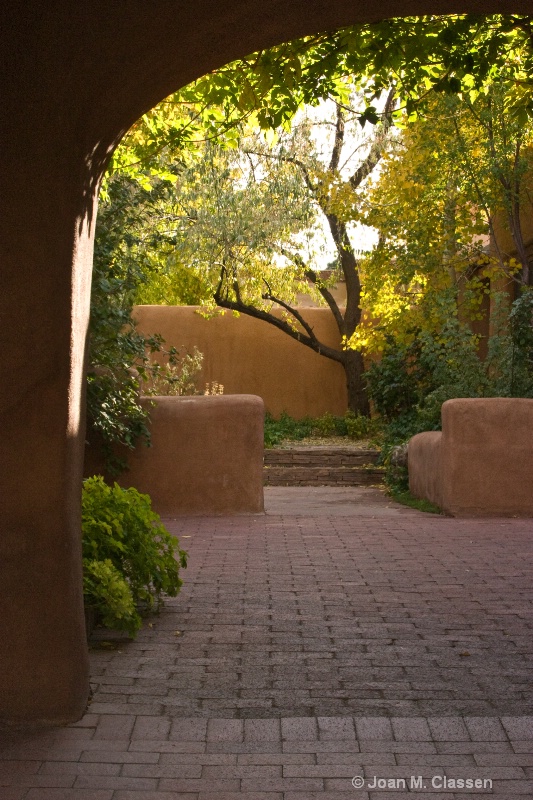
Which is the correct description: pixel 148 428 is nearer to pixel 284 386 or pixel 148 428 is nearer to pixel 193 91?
pixel 193 91

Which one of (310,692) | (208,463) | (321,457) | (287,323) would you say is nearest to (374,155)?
(287,323)

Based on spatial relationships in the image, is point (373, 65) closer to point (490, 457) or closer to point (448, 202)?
point (490, 457)

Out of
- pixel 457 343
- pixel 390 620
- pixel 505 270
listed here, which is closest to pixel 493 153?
pixel 505 270

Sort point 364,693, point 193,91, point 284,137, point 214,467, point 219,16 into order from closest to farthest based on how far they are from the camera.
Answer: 1. point 219,16
2. point 364,693
3. point 193,91
4. point 214,467
5. point 284,137

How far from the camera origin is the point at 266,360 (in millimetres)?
20281

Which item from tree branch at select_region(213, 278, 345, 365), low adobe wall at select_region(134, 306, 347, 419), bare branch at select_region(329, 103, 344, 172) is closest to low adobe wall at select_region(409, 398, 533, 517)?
tree branch at select_region(213, 278, 345, 365)

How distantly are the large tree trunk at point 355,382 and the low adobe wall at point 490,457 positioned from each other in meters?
8.80

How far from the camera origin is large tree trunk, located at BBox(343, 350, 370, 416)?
19.3 meters

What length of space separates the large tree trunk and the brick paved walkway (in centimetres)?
1157

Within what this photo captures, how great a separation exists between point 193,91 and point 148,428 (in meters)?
4.60

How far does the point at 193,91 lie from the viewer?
696cm

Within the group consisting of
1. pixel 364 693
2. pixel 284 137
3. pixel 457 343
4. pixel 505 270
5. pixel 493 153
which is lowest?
pixel 364 693

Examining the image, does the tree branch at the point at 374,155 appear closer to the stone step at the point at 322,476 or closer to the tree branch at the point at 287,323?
the tree branch at the point at 287,323

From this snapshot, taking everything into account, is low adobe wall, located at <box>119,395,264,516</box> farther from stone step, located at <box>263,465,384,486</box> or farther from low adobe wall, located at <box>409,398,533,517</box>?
stone step, located at <box>263,465,384,486</box>
